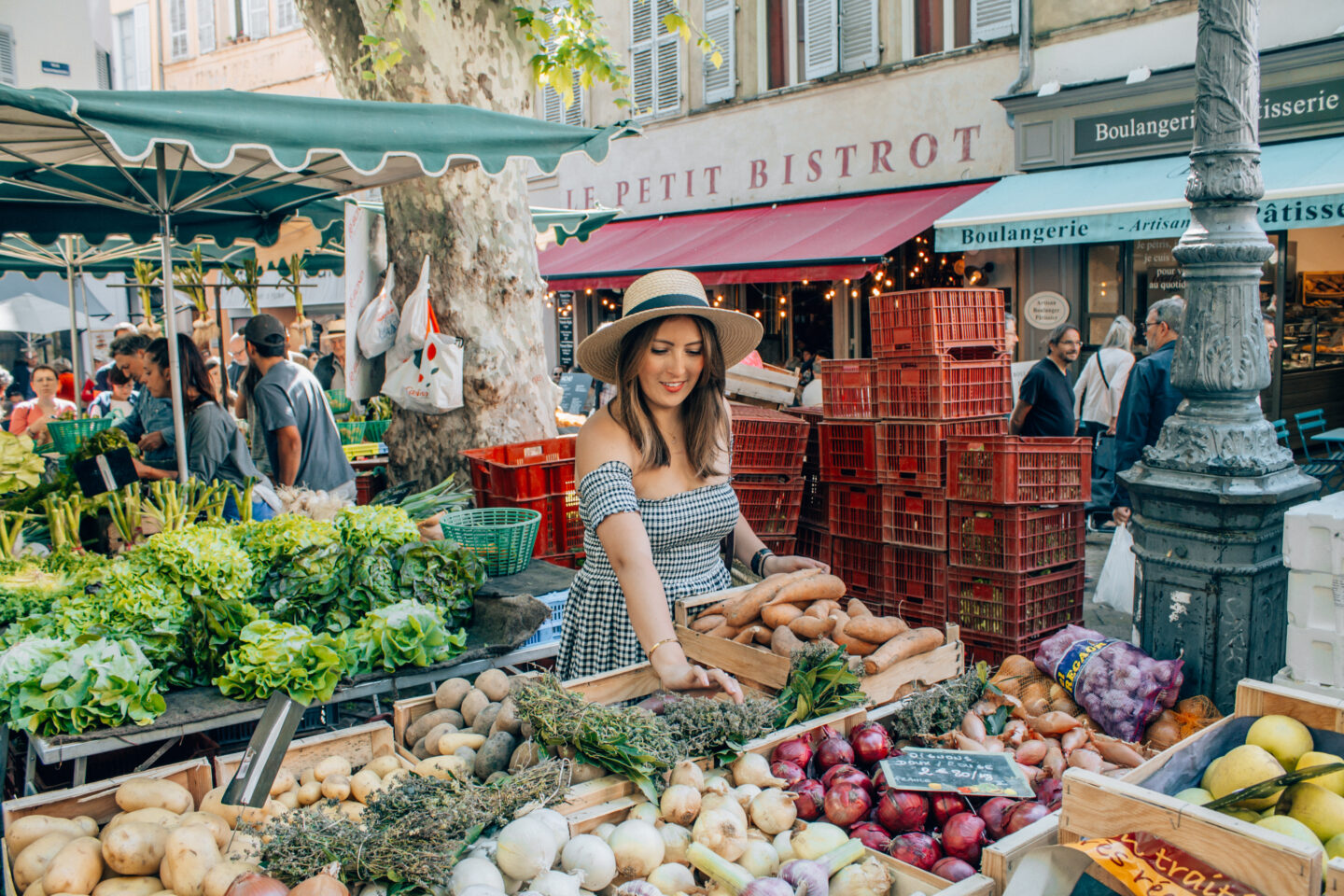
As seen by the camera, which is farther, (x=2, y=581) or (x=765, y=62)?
(x=765, y=62)

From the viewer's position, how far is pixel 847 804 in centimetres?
228

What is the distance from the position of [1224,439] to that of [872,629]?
159 centimetres

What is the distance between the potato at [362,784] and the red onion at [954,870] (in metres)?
1.51

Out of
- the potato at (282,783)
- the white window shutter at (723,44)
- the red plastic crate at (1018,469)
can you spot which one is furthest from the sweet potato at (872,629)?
the white window shutter at (723,44)

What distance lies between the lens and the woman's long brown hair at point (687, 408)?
3.11 m

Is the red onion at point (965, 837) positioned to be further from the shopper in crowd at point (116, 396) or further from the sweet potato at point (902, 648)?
the shopper in crowd at point (116, 396)

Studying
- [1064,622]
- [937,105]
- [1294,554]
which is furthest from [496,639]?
[937,105]

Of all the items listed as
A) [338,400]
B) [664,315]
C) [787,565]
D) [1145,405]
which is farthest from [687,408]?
[338,400]

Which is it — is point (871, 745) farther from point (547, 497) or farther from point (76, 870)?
point (547, 497)

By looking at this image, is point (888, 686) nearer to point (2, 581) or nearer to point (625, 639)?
point (625, 639)

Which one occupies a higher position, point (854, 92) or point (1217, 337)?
point (854, 92)

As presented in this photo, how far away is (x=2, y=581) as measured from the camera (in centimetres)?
396

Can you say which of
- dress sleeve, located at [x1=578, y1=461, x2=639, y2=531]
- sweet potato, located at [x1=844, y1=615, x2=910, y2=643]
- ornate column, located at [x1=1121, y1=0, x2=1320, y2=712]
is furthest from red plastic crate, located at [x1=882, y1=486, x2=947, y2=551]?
dress sleeve, located at [x1=578, y1=461, x2=639, y2=531]

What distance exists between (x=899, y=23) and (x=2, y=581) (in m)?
12.1
